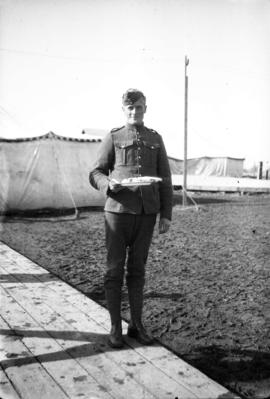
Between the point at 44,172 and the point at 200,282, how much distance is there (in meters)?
8.40

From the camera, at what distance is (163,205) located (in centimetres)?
318

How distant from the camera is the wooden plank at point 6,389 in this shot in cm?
224

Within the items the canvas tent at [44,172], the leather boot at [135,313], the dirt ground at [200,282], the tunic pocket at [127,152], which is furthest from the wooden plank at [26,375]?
the canvas tent at [44,172]

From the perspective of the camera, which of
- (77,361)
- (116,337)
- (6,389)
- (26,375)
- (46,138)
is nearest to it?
(6,389)

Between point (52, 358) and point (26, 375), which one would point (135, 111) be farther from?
point (26, 375)

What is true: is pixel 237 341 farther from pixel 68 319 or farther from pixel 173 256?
pixel 173 256

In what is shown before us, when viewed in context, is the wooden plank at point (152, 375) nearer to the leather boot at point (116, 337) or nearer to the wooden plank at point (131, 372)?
the wooden plank at point (131, 372)

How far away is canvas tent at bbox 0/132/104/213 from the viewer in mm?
11930

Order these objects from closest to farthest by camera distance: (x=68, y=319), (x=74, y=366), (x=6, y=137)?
(x=74, y=366)
(x=68, y=319)
(x=6, y=137)

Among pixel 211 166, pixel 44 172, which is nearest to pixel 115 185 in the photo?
pixel 44 172

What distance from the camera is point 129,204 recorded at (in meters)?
2.93

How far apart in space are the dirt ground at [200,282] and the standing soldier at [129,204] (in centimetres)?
52

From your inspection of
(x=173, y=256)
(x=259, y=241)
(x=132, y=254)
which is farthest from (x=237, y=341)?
(x=259, y=241)

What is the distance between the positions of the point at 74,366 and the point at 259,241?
557 cm
